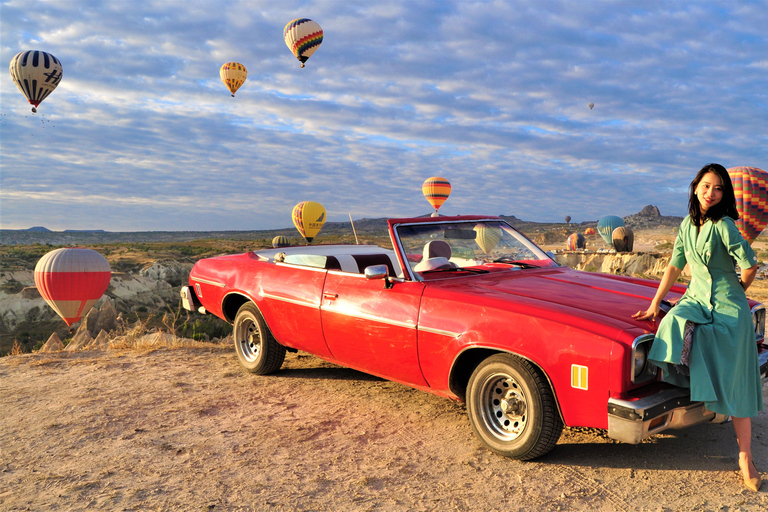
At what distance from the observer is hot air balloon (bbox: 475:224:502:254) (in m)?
5.11

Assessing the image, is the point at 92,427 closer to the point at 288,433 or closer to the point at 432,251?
the point at 288,433

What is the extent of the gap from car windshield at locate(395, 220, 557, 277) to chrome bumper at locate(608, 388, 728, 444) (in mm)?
1786

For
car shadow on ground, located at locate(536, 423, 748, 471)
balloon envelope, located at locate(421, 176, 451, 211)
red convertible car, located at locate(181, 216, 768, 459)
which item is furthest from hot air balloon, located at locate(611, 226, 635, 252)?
car shadow on ground, located at locate(536, 423, 748, 471)

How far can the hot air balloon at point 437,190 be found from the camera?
116 ft

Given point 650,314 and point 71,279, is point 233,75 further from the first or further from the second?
point 650,314

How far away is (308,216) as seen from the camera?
4156 cm

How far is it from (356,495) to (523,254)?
2736mm

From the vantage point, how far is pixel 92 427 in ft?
15.1

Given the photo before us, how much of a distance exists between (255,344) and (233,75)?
37.5 m

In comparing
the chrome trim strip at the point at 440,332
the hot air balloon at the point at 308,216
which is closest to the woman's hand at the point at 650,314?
the chrome trim strip at the point at 440,332

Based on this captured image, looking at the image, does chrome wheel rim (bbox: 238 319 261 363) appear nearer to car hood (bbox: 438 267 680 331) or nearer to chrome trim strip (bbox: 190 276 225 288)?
chrome trim strip (bbox: 190 276 225 288)

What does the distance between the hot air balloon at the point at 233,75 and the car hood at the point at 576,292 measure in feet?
128

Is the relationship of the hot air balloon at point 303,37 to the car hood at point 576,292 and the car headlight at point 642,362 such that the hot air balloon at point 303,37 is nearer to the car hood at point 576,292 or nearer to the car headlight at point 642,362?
the car hood at point 576,292

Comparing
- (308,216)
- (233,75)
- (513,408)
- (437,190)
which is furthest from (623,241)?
(513,408)
